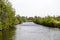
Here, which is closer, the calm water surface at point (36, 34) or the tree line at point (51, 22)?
the calm water surface at point (36, 34)

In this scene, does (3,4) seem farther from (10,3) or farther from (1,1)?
(10,3)

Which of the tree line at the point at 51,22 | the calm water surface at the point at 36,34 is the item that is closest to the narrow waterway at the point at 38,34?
the calm water surface at the point at 36,34

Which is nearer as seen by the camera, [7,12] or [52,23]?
[7,12]

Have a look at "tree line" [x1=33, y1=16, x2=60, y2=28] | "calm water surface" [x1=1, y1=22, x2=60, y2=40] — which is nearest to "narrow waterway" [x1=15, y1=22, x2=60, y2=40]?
"calm water surface" [x1=1, y1=22, x2=60, y2=40]

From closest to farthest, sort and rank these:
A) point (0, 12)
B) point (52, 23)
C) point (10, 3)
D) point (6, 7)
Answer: point (0, 12) < point (6, 7) < point (10, 3) < point (52, 23)

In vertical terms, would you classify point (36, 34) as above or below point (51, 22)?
below

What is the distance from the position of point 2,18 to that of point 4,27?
101 inches

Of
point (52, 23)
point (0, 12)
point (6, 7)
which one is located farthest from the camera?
point (52, 23)

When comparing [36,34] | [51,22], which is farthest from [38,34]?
[51,22]

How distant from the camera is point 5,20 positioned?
57.3 metres

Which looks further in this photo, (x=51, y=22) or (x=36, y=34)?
(x=51, y=22)

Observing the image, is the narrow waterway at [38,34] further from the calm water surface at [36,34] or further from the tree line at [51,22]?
the tree line at [51,22]

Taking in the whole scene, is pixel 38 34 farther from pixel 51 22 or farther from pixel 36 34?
pixel 51 22

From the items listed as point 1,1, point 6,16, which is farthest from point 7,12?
point 1,1
